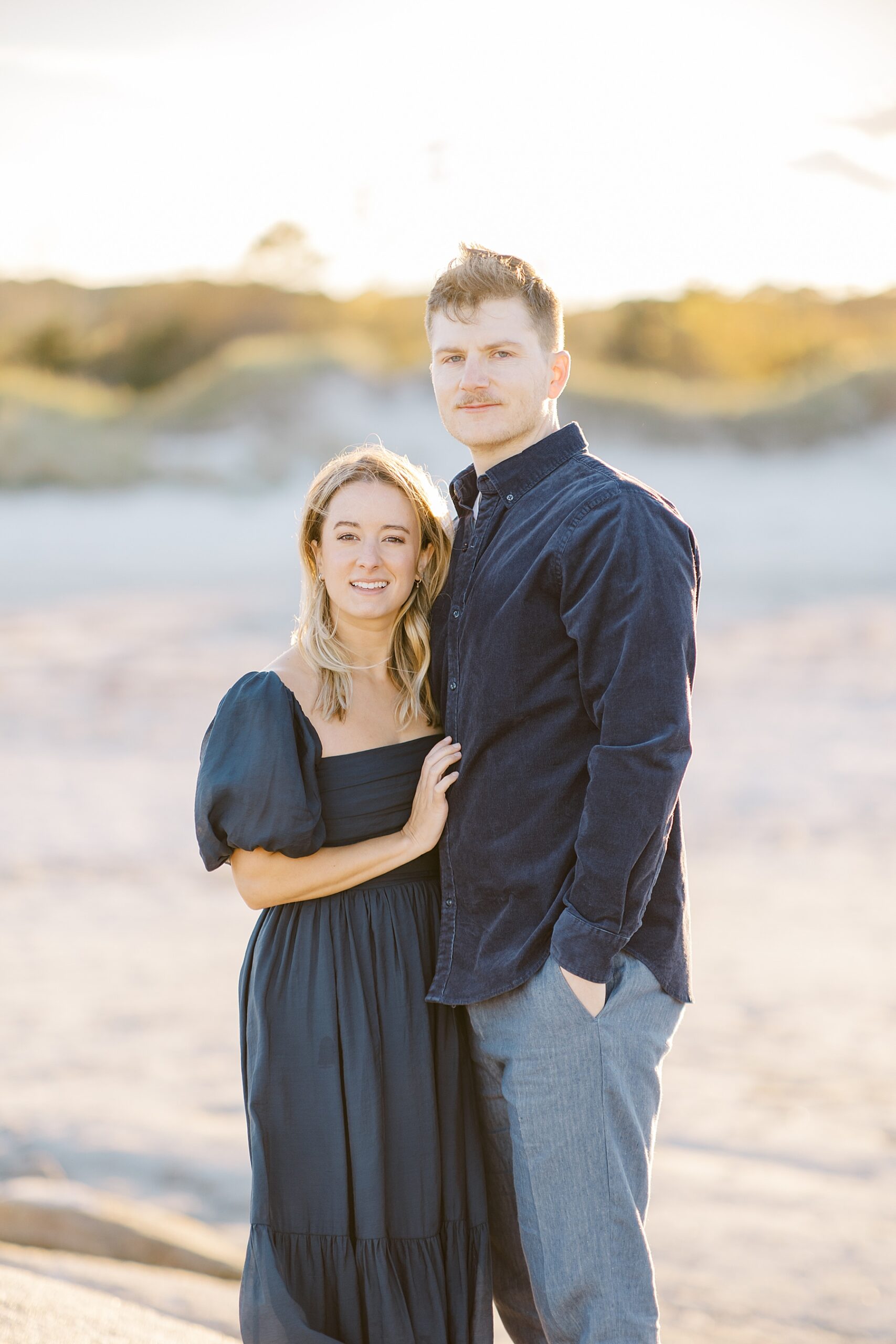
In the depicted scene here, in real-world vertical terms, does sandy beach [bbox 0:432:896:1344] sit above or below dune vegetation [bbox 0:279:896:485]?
below

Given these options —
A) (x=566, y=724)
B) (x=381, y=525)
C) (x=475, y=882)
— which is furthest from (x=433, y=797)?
(x=381, y=525)

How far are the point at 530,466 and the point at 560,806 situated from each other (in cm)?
57

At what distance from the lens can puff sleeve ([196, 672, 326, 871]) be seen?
212cm

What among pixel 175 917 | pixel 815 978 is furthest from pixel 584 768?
pixel 175 917

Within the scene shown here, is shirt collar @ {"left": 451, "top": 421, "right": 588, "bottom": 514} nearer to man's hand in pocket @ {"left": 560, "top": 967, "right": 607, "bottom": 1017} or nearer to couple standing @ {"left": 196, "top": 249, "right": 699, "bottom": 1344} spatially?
couple standing @ {"left": 196, "top": 249, "right": 699, "bottom": 1344}

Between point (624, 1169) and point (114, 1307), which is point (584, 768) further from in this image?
point (114, 1307)

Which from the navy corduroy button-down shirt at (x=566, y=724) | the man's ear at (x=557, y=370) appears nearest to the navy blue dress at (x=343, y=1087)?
the navy corduroy button-down shirt at (x=566, y=724)

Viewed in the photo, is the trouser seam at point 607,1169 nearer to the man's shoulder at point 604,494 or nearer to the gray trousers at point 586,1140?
the gray trousers at point 586,1140

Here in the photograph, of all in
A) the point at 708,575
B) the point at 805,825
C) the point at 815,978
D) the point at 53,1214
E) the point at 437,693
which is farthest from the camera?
the point at 708,575

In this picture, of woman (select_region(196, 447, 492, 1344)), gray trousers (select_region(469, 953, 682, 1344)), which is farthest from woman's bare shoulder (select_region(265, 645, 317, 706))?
gray trousers (select_region(469, 953, 682, 1344))

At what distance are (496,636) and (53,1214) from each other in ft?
6.55

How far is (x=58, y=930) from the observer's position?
6.38 metres

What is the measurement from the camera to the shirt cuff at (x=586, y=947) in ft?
6.50

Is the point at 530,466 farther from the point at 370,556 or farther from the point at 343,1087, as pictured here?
the point at 343,1087
